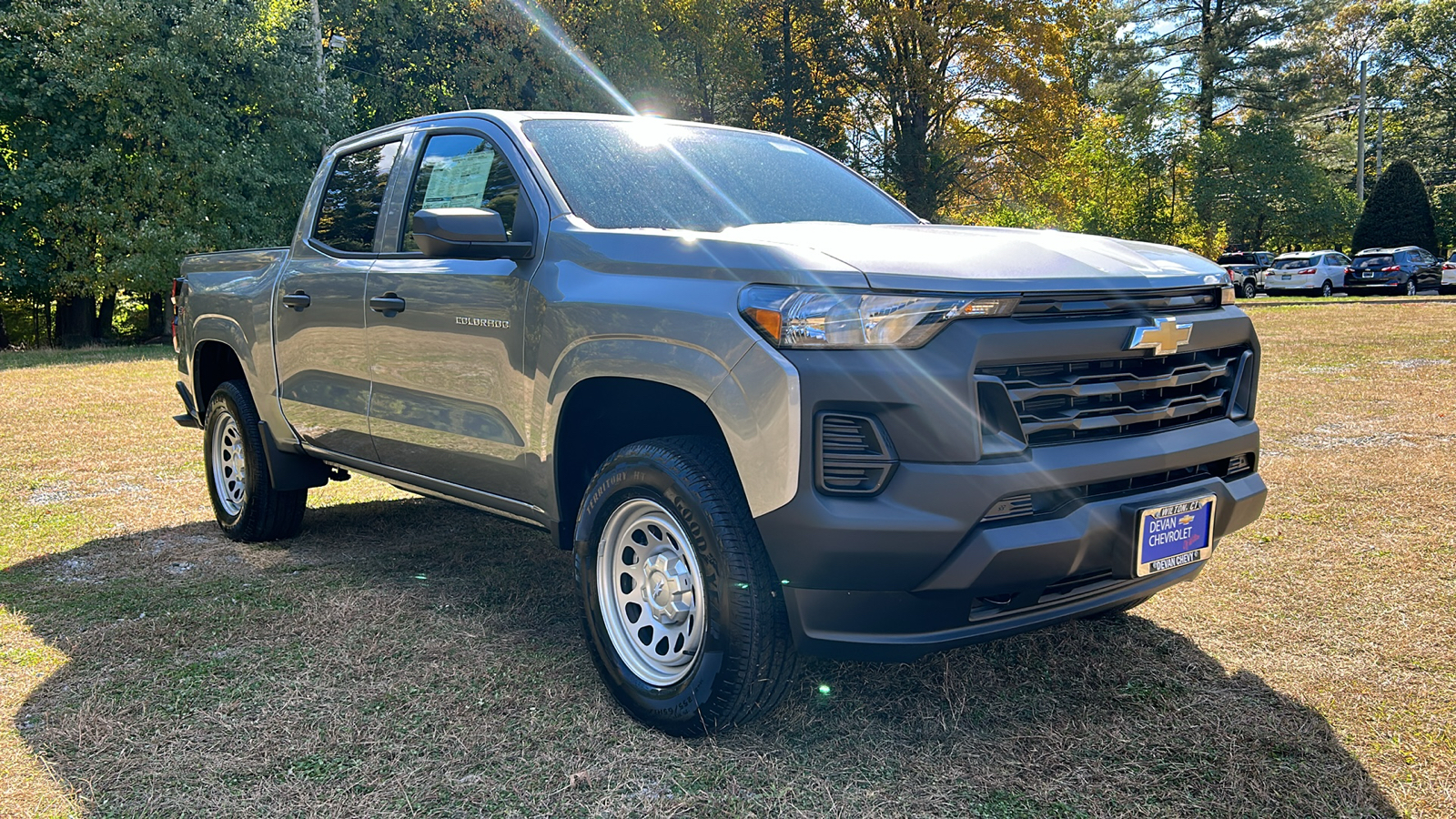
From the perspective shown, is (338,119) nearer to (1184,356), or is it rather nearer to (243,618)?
(243,618)

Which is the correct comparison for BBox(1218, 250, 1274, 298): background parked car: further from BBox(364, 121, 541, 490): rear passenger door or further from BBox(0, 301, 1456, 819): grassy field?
BBox(364, 121, 541, 490): rear passenger door

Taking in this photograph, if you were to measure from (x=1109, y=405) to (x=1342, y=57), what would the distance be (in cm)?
6098

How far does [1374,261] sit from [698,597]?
33.2m

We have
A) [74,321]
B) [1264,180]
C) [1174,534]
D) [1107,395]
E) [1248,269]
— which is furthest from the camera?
[1264,180]

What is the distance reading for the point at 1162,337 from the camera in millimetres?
2941

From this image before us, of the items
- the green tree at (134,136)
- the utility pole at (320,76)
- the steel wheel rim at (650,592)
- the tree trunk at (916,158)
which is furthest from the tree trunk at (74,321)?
the steel wheel rim at (650,592)

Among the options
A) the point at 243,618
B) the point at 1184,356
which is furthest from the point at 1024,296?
the point at 243,618

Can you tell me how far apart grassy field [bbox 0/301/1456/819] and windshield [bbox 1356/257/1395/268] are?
28.5m

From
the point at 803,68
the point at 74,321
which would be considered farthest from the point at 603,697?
the point at 803,68

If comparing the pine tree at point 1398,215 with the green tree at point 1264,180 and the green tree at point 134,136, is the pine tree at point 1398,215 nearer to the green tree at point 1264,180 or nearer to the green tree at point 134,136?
the green tree at point 1264,180

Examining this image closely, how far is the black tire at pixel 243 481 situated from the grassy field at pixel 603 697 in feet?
0.44

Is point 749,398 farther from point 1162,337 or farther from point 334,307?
point 334,307

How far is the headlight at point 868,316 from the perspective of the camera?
104 inches

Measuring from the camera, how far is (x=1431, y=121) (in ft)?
157
